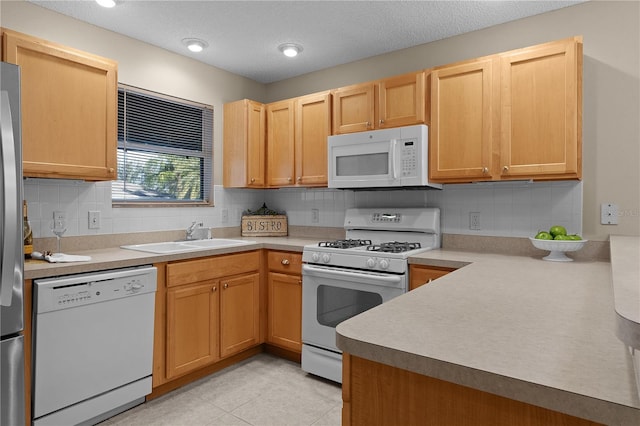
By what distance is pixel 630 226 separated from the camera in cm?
231

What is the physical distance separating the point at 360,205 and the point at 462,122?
114 cm

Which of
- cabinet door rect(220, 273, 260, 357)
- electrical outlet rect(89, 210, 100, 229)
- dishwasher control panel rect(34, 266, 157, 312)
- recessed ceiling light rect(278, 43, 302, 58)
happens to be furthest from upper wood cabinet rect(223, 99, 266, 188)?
dishwasher control panel rect(34, 266, 157, 312)

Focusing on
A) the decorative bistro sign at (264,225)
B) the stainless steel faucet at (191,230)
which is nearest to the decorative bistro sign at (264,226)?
the decorative bistro sign at (264,225)

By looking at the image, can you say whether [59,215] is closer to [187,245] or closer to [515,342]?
[187,245]

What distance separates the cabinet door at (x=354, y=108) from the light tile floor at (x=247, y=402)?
190 centimetres

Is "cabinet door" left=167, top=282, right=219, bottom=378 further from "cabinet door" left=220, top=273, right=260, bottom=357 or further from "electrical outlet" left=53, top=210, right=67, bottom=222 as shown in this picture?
"electrical outlet" left=53, top=210, right=67, bottom=222

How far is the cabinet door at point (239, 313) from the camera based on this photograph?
2854mm

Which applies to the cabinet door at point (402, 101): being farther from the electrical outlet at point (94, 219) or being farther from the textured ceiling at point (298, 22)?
the electrical outlet at point (94, 219)

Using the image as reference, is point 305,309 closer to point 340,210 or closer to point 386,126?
point 340,210

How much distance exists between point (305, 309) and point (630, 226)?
210 cm

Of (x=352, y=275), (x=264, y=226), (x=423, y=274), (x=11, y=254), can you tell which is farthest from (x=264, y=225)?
(x=11, y=254)

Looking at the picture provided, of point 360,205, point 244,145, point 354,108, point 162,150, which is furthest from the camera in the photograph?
point 244,145

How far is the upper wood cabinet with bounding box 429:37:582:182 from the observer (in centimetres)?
223

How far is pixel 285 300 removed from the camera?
305cm
